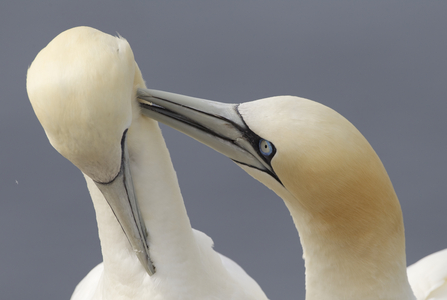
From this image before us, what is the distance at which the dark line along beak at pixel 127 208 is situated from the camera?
9.00 ft

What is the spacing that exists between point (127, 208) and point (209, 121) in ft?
1.66

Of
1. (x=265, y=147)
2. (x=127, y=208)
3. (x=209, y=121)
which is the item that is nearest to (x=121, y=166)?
(x=127, y=208)

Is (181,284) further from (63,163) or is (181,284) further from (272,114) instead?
(63,163)

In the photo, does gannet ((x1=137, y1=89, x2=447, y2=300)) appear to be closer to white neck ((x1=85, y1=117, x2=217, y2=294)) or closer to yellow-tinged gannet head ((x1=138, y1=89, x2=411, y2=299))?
yellow-tinged gannet head ((x1=138, y1=89, x2=411, y2=299))

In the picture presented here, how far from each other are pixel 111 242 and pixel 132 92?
29.5 inches

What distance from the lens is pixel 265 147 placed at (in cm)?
262

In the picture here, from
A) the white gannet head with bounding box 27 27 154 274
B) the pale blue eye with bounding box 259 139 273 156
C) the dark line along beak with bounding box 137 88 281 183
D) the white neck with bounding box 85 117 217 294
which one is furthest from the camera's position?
the white neck with bounding box 85 117 217 294

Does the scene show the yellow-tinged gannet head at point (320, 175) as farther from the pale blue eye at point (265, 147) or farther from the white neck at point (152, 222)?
the white neck at point (152, 222)

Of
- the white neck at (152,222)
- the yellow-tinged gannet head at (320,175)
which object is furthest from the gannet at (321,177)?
the white neck at (152,222)

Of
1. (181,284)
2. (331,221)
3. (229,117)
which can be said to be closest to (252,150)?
(229,117)

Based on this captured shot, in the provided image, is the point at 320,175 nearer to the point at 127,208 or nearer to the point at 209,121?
the point at 209,121

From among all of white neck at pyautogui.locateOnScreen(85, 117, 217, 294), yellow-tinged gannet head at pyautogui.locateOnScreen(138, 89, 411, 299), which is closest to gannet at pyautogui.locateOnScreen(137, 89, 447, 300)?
yellow-tinged gannet head at pyautogui.locateOnScreen(138, 89, 411, 299)

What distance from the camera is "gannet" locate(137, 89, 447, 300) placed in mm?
2461

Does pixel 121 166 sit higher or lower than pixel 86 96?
lower
